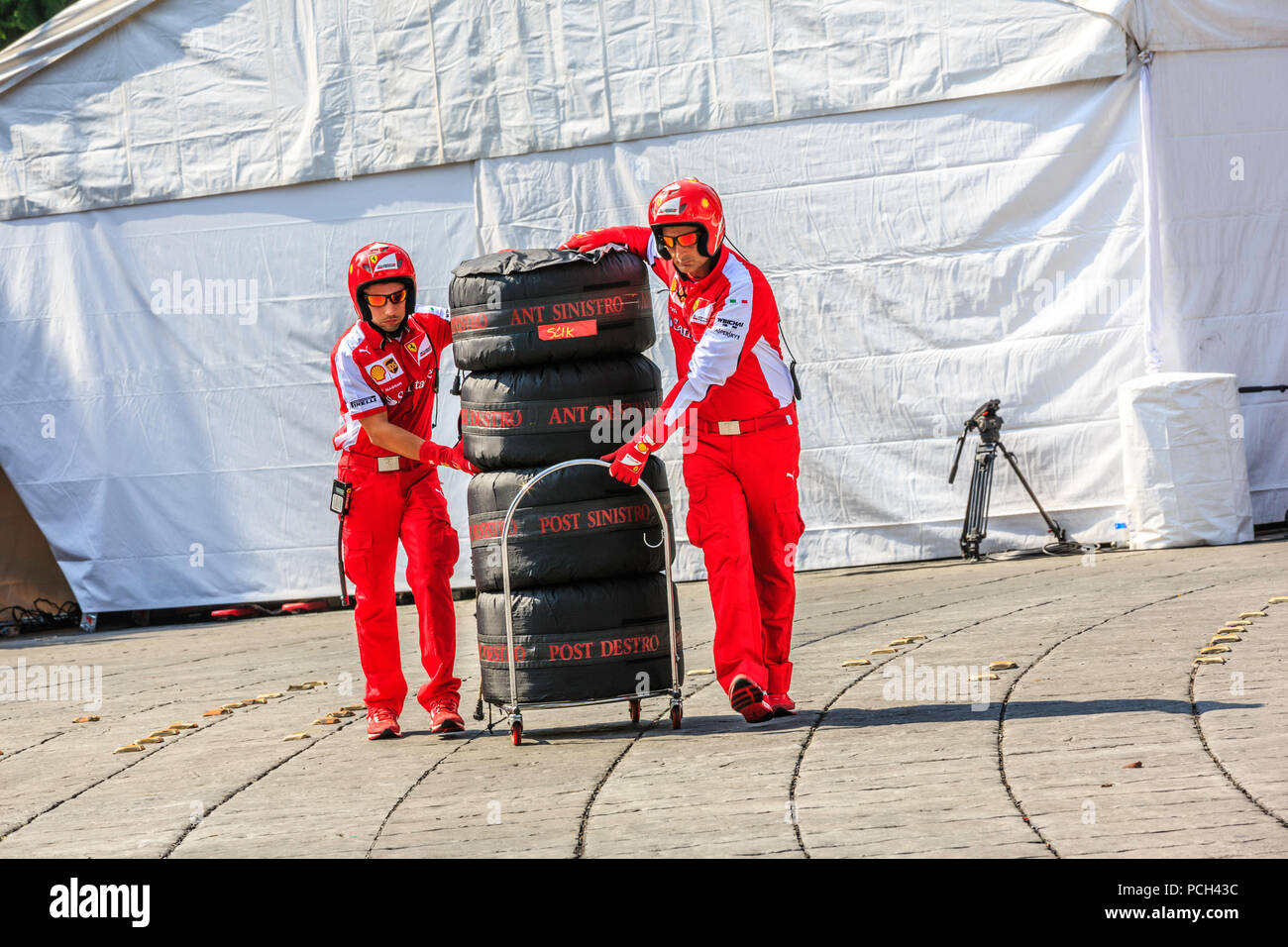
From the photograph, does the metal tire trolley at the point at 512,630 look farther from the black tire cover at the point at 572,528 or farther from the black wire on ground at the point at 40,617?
the black wire on ground at the point at 40,617

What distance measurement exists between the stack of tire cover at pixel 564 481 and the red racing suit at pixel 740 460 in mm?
199

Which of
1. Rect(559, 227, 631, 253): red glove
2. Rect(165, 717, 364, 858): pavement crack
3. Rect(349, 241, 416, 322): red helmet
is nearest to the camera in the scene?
Rect(165, 717, 364, 858): pavement crack

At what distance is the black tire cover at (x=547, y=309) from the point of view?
5.86 meters

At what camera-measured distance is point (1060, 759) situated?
4.80 meters

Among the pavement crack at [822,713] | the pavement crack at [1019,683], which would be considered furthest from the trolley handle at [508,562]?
the pavement crack at [1019,683]

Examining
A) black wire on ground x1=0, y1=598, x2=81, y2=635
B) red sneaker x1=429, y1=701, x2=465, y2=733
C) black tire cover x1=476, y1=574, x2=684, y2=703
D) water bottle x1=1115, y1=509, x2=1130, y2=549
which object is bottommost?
black wire on ground x1=0, y1=598, x2=81, y2=635

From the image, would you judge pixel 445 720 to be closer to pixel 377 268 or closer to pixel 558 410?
pixel 558 410

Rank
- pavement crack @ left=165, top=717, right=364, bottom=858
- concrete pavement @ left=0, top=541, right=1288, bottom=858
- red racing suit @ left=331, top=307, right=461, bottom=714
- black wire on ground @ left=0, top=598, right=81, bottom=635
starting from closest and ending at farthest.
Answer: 1. concrete pavement @ left=0, top=541, right=1288, bottom=858
2. pavement crack @ left=165, top=717, right=364, bottom=858
3. red racing suit @ left=331, top=307, right=461, bottom=714
4. black wire on ground @ left=0, top=598, right=81, bottom=635

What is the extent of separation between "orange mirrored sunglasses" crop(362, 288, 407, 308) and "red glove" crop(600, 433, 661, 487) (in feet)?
3.90

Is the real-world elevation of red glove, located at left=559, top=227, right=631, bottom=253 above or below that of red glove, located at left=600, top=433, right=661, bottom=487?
above

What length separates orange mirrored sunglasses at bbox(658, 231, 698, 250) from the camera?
588 cm

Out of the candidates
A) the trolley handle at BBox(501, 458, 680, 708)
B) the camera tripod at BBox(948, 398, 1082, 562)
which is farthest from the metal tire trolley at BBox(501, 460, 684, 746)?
the camera tripod at BBox(948, 398, 1082, 562)

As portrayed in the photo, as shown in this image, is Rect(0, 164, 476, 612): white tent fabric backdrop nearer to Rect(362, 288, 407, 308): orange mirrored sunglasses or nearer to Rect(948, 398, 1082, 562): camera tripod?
Rect(948, 398, 1082, 562): camera tripod

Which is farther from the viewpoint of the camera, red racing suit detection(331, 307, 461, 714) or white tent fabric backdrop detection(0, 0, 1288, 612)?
white tent fabric backdrop detection(0, 0, 1288, 612)
